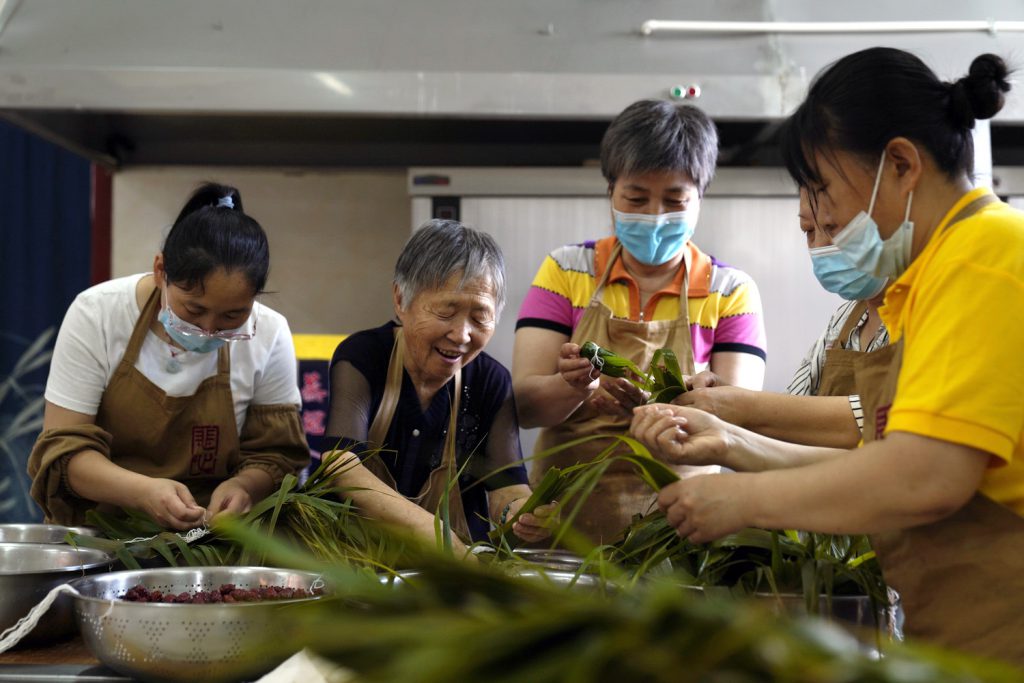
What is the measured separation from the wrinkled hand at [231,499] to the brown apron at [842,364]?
1.03m

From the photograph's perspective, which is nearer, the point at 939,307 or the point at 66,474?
the point at 939,307

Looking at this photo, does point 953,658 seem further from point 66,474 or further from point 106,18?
point 106,18

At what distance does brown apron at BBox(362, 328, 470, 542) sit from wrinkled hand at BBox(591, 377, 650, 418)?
28 cm

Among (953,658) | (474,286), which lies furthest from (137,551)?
A: (953,658)

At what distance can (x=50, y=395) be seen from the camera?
1821mm

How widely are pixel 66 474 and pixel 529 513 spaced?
0.85m

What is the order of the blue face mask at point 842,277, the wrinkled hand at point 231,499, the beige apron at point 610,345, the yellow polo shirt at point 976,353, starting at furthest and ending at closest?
1. the beige apron at point 610,345
2. the wrinkled hand at point 231,499
3. the blue face mask at point 842,277
4. the yellow polo shirt at point 976,353

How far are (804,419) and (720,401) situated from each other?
14 centimetres

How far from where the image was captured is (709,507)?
42.7 inches

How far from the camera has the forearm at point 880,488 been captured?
936mm

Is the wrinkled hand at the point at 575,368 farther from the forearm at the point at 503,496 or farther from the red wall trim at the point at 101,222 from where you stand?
the red wall trim at the point at 101,222

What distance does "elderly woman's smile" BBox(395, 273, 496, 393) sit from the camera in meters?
1.82

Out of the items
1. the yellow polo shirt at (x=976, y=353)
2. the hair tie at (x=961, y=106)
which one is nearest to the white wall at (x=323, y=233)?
the hair tie at (x=961, y=106)

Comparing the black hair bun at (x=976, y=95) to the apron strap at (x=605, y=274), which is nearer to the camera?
the black hair bun at (x=976, y=95)
